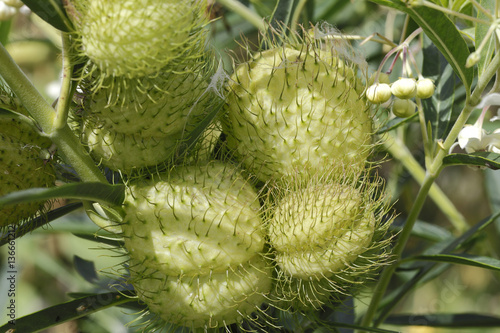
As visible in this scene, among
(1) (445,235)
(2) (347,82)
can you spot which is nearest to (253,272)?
(2) (347,82)

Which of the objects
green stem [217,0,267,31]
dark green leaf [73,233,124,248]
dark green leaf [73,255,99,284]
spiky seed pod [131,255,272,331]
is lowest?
dark green leaf [73,255,99,284]

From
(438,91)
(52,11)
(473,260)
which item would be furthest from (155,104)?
(438,91)

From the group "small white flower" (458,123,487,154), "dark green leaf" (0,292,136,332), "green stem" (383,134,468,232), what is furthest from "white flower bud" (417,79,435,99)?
"dark green leaf" (0,292,136,332)

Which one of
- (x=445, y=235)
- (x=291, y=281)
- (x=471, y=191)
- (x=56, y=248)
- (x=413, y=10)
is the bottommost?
(x=56, y=248)

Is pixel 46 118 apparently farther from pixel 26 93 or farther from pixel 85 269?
pixel 85 269

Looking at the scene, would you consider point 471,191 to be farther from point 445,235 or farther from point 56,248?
point 56,248

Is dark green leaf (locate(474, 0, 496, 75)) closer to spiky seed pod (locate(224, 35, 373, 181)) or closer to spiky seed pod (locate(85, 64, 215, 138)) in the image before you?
spiky seed pod (locate(224, 35, 373, 181))
